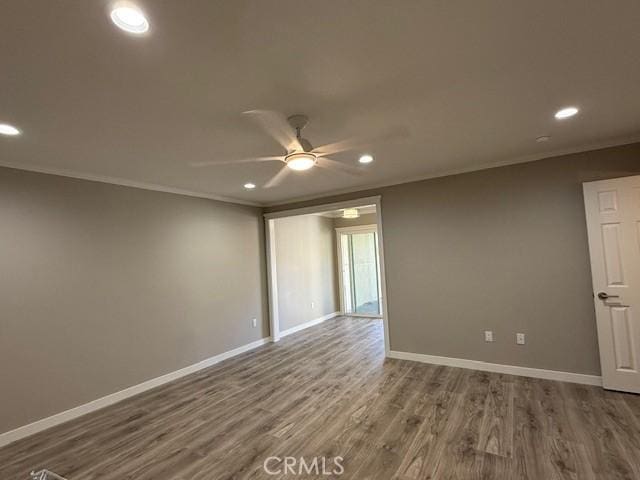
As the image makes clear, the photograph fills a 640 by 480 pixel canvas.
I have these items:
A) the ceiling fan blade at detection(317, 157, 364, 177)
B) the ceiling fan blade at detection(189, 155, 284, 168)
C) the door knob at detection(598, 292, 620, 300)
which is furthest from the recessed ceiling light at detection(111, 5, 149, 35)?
the door knob at detection(598, 292, 620, 300)

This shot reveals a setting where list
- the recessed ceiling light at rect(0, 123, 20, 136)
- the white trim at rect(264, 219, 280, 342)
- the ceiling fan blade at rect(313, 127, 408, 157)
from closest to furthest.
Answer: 1. the recessed ceiling light at rect(0, 123, 20, 136)
2. the ceiling fan blade at rect(313, 127, 408, 157)
3. the white trim at rect(264, 219, 280, 342)

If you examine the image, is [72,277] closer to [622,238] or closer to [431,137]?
[431,137]

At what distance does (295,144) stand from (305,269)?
14.6 ft

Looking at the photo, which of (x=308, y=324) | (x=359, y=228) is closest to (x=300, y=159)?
(x=308, y=324)

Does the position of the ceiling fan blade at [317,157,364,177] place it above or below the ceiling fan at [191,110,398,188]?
above

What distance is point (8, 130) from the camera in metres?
2.22

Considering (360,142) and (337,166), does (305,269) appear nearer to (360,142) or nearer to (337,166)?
(337,166)

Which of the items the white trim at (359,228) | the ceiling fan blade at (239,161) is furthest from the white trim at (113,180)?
the white trim at (359,228)

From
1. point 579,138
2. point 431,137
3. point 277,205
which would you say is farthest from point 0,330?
point 579,138

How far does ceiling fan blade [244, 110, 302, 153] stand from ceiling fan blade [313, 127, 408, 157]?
40cm

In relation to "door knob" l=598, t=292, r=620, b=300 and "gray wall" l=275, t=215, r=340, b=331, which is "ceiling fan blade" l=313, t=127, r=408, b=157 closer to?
"door knob" l=598, t=292, r=620, b=300

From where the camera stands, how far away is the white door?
2.95 meters

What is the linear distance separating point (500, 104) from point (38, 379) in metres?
4.63

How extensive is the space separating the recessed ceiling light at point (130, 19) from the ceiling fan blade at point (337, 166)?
2044 millimetres
